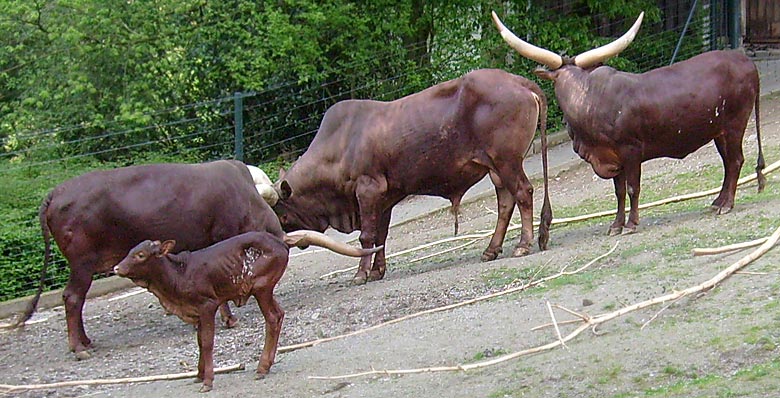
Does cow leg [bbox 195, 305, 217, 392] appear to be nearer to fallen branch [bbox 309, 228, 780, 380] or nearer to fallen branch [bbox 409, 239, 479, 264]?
fallen branch [bbox 309, 228, 780, 380]

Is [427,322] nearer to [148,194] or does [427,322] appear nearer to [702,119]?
[148,194]

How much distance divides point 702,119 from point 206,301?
519 cm

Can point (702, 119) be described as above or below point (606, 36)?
above

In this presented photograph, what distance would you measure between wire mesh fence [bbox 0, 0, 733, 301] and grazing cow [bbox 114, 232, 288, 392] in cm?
520

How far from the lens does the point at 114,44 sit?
16922mm

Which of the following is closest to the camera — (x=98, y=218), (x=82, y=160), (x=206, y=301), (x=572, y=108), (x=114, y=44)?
(x=206, y=301)

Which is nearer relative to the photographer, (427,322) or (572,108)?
(427,322)

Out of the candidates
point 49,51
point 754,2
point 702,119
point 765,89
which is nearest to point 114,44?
point 49,51

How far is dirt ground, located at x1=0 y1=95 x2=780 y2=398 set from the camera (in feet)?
22.4

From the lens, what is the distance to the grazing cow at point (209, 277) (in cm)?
776

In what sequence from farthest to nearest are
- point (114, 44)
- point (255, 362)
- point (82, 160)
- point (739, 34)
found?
point (739, 34) → point (114, 44) → point (82, 160) → point (255, 362)

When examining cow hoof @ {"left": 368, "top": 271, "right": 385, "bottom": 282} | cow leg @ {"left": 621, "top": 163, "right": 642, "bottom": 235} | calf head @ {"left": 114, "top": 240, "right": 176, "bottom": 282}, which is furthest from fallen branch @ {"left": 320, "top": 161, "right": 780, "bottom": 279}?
calf head @ {"left": 114, "top": 240, "right": 176, "bottom": 282}

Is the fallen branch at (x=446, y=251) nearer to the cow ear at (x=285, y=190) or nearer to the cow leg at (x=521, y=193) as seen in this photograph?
the cow leg at (x=521, y=193)

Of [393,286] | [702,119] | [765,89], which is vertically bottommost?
[765,89]
